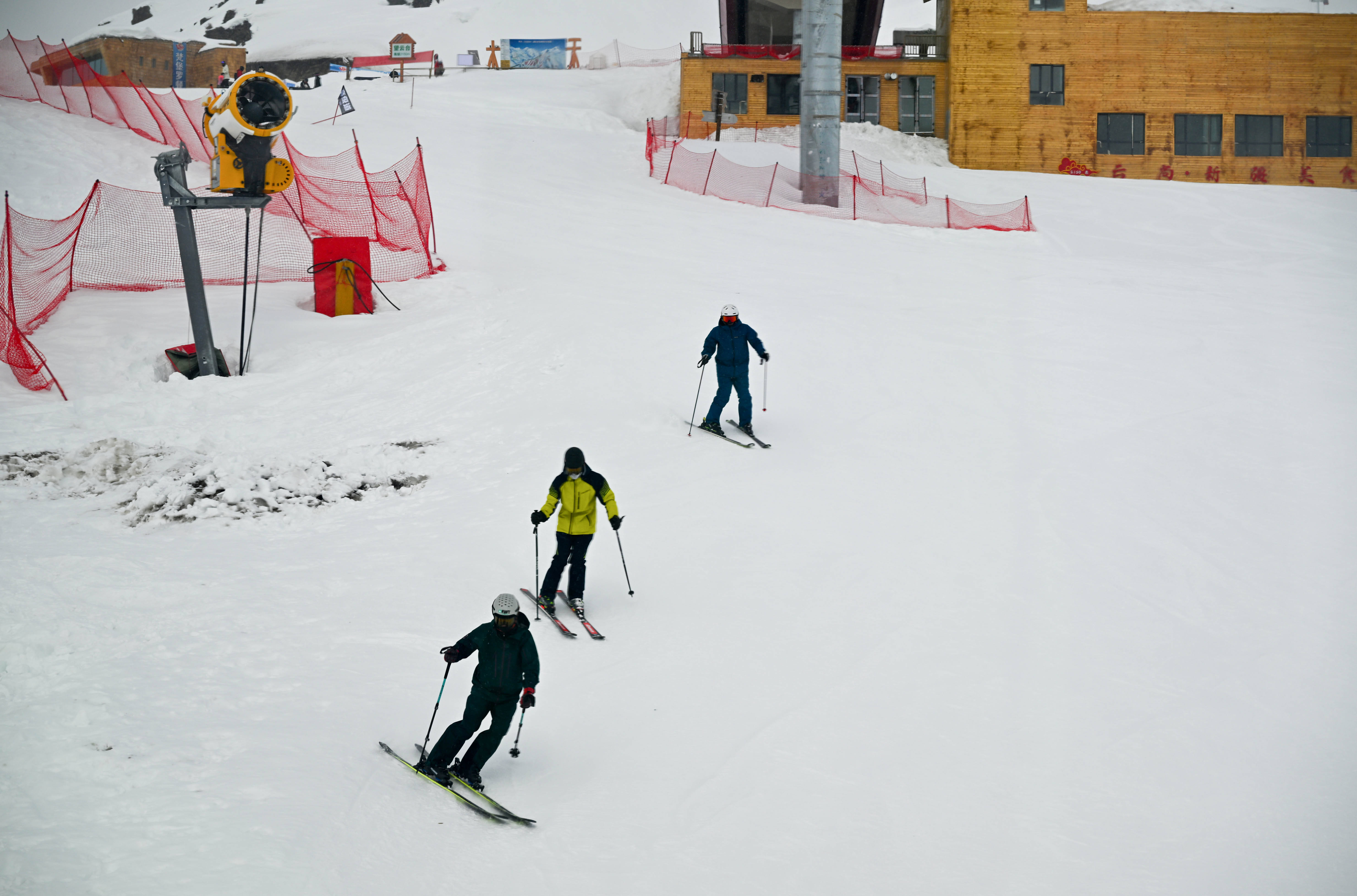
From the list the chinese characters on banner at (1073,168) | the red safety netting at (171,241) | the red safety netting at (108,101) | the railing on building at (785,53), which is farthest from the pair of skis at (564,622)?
the railing on building at (785,53)

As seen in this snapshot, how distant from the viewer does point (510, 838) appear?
5.59m

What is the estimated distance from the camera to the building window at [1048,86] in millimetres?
31234

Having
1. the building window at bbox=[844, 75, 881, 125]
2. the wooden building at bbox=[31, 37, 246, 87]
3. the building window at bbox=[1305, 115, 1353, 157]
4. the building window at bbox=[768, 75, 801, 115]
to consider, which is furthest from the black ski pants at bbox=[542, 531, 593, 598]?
the wooden building at bbox=[31, 37, 246, 87]

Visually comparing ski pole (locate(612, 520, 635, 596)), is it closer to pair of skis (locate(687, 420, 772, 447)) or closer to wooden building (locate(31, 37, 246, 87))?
pair of skis (locate(687, 420, 772, 447))

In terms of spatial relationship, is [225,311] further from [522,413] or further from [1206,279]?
[1206,279]

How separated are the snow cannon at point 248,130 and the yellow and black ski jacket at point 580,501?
5.87 metres

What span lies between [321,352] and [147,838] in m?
8.83

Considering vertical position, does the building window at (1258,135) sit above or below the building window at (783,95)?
below

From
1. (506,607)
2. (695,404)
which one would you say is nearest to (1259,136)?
(695,404)

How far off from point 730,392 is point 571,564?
3.91m

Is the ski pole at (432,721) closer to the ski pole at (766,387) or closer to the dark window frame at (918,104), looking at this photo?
the ski pole at (766,387)

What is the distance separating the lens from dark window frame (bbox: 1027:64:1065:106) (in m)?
31.2

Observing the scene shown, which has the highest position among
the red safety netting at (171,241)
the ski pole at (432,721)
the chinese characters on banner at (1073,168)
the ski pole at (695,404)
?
the chinese characters on banner at (1073,168)

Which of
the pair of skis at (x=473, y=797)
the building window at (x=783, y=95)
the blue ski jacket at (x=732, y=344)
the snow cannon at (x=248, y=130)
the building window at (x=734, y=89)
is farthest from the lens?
the building window at (x=783, y=95)
